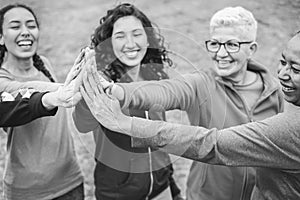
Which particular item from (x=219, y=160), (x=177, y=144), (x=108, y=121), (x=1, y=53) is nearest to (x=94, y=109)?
(x=108, y=121)

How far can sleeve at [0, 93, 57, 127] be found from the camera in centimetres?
281

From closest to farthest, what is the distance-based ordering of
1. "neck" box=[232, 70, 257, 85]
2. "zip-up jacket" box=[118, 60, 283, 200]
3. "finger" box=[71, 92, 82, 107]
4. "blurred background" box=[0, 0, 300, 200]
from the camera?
A: "finger" box=[71, 92, 82, 107], "zip-up jacket" box=[118, 60, 283, 200], "neck" box=[232, 70, 257, 85], "blurred background" box=[0, 0, 300, 200]

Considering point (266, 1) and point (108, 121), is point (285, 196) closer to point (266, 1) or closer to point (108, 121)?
point (108, 121)

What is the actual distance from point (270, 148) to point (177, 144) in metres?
0.38

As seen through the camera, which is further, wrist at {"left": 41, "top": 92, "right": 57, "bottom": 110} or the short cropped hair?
the short cropped hair

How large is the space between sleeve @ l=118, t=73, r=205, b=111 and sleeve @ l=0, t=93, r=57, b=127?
0.38m

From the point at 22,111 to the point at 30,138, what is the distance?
32 cm

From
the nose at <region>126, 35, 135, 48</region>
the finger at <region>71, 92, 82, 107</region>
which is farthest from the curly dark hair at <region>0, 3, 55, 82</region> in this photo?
the finger at <region>71, 92, 82, 107</region>

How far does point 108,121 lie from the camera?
97.0 inches

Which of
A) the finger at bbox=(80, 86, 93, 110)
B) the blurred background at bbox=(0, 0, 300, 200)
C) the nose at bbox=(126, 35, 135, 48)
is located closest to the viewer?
the finger at bbox=(80, 86, 93, 110)

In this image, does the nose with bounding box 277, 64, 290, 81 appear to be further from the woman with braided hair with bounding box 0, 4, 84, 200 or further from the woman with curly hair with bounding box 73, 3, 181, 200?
the woman with braided hair with bounding box 0, 4, 84, 200

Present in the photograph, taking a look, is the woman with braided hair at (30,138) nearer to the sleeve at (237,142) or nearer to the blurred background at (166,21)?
the sleeve at (237,142)

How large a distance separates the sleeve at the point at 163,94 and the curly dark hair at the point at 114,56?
0.79 ft

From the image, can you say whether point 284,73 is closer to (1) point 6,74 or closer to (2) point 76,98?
(2) point 76,98
